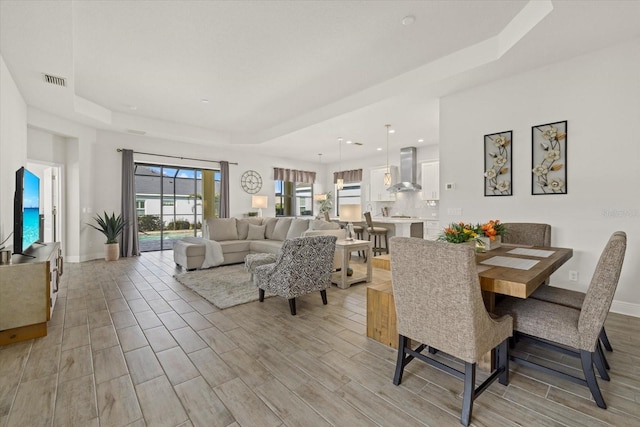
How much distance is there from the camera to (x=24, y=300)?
2443 millimetres

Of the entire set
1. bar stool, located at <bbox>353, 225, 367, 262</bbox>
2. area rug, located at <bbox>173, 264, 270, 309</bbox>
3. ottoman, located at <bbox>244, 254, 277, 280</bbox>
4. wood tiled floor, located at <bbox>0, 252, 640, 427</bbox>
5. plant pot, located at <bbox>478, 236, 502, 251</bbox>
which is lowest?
wood tiled floor, located at <bbox>0, 252, 640, 427</bbox>

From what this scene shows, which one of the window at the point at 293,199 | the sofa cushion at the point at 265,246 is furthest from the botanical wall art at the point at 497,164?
the window at the point at 293,199

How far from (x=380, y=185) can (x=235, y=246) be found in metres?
5.05

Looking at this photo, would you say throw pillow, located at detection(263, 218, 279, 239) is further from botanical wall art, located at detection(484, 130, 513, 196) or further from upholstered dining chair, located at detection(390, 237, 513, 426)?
upholstered dining chair, located at detection(390, 237, 513, 426)

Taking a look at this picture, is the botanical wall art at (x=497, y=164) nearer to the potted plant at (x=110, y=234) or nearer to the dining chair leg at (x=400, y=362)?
the dining chair leg at (x=400, y=362)

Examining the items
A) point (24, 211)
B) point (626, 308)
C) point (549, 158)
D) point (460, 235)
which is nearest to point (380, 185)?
point (549, 158)

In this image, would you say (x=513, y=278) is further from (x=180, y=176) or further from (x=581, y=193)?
(x=180, y=176)

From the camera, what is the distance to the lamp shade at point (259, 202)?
324 inches

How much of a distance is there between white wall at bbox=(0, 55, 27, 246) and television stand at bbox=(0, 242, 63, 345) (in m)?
1.39

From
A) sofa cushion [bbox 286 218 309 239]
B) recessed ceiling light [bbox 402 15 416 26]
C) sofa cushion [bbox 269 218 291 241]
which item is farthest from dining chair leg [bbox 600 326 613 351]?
sofa cushion [bbox 269 218 291 241]

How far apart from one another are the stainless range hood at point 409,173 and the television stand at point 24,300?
7.11 metres

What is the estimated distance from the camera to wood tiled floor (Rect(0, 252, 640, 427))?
1576 millimetres

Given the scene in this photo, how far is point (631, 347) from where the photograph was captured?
2287mm

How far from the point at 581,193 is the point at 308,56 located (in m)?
3.45
